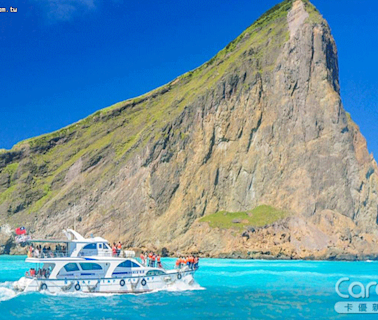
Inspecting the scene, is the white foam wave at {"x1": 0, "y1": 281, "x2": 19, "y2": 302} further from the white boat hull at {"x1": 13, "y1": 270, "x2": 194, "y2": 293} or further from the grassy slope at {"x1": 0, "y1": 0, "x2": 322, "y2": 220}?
the grassy slope at {"x1": 0, "y1": 0, "x2": 322, "y2": 220}

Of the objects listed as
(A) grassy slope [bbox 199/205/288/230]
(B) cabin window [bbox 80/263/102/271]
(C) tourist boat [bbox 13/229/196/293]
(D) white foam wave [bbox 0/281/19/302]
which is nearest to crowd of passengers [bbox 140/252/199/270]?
(C) tourist boat [bbox 13/229/196/293]

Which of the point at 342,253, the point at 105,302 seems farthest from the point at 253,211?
the point at 105,302

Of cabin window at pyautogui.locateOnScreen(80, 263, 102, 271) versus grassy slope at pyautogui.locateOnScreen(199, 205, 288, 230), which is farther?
grassy slope at pyautogui.locateOnScreen(199, 205, 288, 230)

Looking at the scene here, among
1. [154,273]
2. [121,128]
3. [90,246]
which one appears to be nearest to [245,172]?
[121,128]

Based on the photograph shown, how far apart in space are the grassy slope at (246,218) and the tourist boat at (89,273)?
63948mm

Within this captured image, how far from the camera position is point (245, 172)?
119 m

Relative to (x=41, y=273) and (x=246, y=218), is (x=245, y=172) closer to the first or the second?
(x=246, y=218)

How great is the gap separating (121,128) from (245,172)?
47.6 metres

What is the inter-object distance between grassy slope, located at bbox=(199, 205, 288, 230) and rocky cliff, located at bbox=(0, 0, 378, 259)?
1.00 feet

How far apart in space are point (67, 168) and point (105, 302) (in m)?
113

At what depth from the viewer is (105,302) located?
37.6m

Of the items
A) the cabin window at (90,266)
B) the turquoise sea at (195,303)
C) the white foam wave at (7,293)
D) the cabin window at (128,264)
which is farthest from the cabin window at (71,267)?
the white foam wave at (7,293)

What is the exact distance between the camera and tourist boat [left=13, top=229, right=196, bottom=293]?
4166 cm

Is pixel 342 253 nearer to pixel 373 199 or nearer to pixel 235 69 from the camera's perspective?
pixel 373 199
